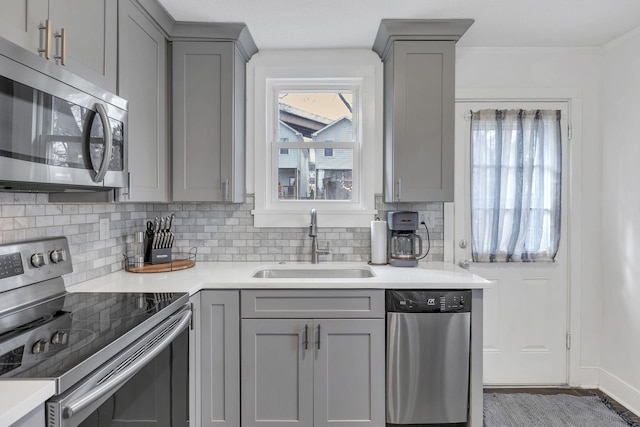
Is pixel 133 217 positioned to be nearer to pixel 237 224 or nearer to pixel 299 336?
pixel 237 224

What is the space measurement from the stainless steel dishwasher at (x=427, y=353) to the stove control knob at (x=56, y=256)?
1554 millimetres

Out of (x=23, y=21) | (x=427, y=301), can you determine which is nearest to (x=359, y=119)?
(x=427, y=301)

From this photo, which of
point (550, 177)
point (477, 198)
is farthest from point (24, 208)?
point (550, 177)

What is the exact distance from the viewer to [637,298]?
7.63 feet

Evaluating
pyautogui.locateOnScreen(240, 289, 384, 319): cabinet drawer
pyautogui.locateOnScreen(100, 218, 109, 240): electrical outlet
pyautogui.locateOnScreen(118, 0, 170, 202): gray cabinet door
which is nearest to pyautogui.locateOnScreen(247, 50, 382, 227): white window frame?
pyautogui.locateOnScreen(118, 0, 170, 202): gray cabinet door

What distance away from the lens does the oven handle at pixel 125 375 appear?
0.92m

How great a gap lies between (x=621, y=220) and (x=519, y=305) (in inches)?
32.8

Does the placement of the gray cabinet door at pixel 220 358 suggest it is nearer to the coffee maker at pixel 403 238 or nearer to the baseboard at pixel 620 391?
the coffee maker at pixel 403 238

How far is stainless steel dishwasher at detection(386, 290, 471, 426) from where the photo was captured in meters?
1.96

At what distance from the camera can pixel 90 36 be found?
1.50 meters

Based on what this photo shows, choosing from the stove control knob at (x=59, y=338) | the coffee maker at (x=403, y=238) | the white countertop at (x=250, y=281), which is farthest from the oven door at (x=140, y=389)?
the coffee maker at (x=403, y=238)

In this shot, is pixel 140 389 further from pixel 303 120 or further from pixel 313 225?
pixel 303 120

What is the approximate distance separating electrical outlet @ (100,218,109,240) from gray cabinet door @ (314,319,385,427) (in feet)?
4.15

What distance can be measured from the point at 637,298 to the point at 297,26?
104 inches
